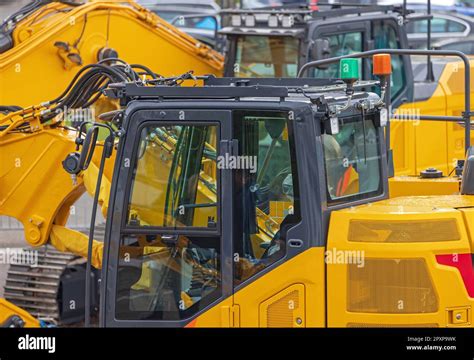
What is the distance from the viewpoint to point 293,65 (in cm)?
1190

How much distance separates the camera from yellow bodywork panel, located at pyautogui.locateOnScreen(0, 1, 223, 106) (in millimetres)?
10023

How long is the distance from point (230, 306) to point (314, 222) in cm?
67

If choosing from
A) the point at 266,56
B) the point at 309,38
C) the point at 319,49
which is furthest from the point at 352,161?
the point at 266,56

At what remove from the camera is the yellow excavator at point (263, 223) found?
244 inches

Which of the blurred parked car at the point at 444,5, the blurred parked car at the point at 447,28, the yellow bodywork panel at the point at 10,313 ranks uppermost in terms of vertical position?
the blurred parked car at the point at 444,5

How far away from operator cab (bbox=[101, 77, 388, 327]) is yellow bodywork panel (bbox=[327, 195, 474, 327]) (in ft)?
0.58

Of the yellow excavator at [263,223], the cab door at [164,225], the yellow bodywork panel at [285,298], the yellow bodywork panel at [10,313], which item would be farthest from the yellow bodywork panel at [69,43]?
the yellow bodywork panel at [285,298]

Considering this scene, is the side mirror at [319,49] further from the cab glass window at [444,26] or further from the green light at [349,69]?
the cab glass window at [444,26]

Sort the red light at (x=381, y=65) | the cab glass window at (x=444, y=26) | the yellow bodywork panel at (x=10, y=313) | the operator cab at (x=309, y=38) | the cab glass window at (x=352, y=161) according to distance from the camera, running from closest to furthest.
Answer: the cab glass window at (x=352, y=161) < the red light at (x=381, y=65) < the yellow bodywork panel at (x=10, y=313) < the operator cab at (x=309, y=38) < the cab glass window at (x=444, y=26)

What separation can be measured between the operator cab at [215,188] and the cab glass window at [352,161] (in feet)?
0.04

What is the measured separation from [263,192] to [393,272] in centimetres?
83

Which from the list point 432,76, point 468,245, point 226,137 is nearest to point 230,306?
point 226,137

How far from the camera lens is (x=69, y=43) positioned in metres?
10.3

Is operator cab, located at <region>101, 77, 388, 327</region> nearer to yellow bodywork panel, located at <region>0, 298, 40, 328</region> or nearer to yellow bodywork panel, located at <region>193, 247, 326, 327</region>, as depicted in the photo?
yellow bodywork panel, located at <region>193, 247, 326, 327</region>
